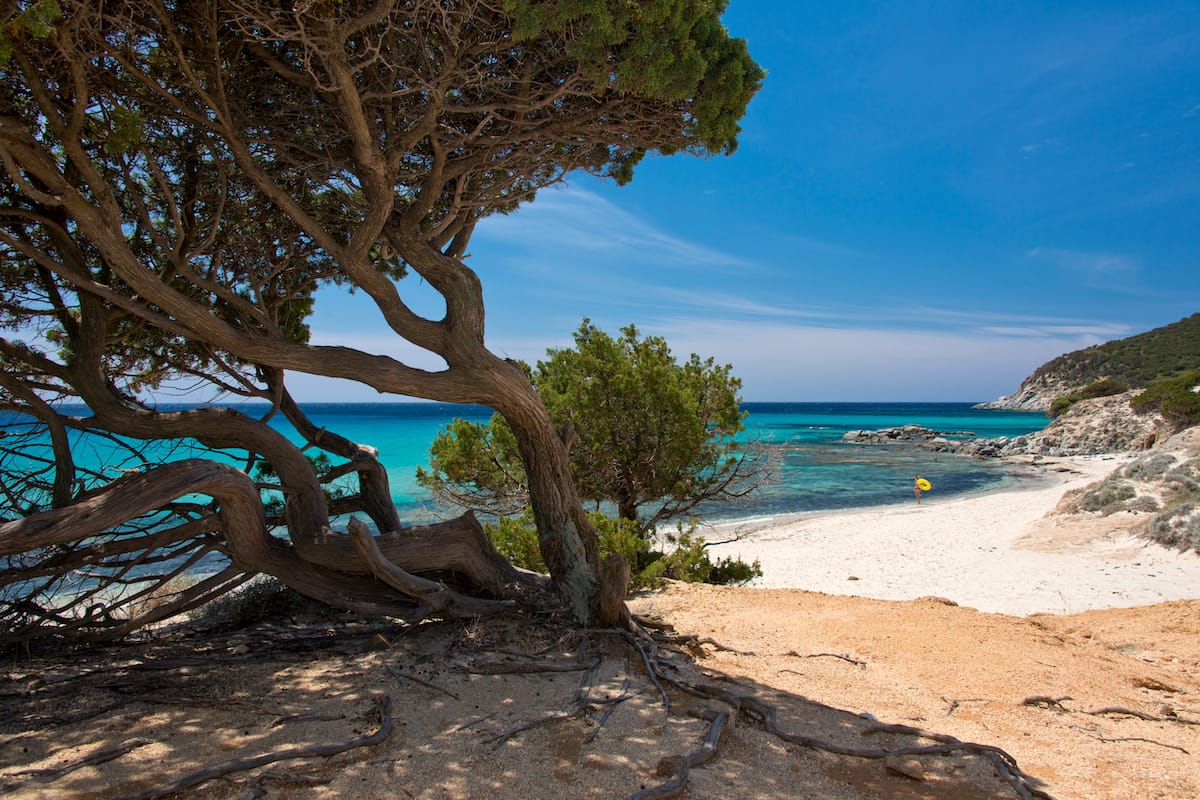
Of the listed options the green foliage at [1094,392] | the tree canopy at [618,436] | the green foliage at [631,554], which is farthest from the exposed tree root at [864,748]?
the green foliage at [1094,392]

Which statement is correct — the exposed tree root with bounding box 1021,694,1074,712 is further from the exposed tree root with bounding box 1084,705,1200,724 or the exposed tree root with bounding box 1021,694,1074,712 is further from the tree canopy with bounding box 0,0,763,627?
the tree canopy with bounding box 0,0,763,627

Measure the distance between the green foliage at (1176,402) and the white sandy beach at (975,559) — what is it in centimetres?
1309

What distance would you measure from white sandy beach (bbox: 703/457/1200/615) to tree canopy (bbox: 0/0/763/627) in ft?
28.2

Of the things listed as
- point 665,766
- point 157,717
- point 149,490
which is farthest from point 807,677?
point 149,490

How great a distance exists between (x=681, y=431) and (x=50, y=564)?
8.20m

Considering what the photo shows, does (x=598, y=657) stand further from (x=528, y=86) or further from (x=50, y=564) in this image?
(x=528, y=86)

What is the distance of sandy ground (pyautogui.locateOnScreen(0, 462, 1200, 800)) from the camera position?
2.97 m

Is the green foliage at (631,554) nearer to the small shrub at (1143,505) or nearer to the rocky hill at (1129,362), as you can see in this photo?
the small shrub at (1143,505)

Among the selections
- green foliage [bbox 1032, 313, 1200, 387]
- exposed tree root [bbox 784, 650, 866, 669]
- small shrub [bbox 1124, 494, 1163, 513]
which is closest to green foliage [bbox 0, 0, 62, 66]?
exposed tree root [bbox 784, 650, 866, 669]

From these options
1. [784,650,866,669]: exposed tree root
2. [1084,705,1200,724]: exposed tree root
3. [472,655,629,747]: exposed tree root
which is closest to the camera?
[472,655,629,747]: exposed tree root

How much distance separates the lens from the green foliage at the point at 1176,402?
28.0 metres

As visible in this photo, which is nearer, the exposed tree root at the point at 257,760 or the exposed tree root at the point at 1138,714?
the exposed tree root at the point at 257,760

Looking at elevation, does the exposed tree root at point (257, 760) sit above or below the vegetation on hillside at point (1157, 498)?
above

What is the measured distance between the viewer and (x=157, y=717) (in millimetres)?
3502
